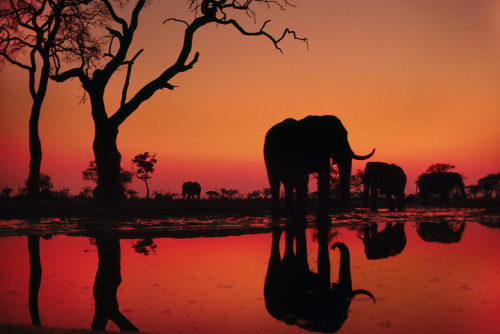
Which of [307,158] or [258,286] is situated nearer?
[258,286]

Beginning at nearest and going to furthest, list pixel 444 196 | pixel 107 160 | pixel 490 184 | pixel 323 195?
pixel 323 195, pixel 107 160, pixel 444 196, pixel 490 184

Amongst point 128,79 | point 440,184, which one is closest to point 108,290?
point 128,79

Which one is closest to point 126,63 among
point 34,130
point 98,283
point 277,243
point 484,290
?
point 34,130

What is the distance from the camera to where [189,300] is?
290 cm

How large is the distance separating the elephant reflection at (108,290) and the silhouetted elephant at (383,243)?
2.68 meters

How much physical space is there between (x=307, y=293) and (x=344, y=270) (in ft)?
3.19

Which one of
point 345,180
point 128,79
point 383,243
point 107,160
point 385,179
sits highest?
point 128,79

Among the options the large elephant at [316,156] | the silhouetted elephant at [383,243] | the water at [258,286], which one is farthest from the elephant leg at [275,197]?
the water at [258,286]

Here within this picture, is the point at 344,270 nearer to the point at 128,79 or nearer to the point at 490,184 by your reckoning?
the point at 128,79

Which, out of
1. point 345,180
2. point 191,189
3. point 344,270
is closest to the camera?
point 344,270

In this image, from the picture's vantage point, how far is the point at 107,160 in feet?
49.0

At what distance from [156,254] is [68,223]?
535 centimetres

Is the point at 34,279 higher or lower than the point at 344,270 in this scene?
lower

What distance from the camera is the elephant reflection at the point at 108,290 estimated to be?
96.7 inches
